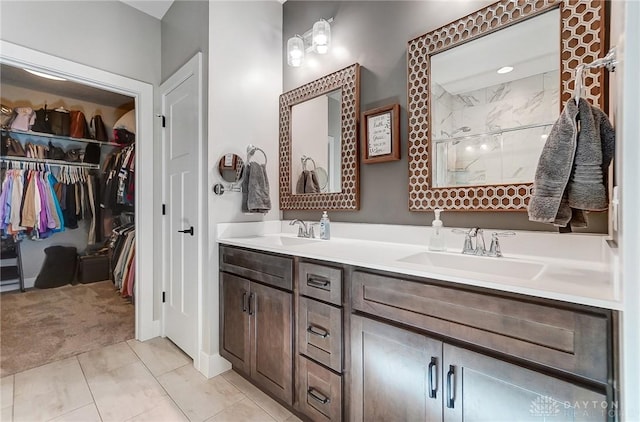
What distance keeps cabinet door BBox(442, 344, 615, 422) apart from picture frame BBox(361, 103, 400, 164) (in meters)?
1.05

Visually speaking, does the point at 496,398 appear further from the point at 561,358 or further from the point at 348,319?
the point at 348,319

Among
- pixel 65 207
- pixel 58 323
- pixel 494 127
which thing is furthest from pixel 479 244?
pixel 65 207

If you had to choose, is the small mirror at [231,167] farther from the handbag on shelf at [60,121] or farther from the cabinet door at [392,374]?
the handbag on shelf at [60,121]

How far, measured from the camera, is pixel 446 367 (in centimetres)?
91

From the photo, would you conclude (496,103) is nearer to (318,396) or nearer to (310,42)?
(310,42)

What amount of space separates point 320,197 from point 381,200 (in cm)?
46

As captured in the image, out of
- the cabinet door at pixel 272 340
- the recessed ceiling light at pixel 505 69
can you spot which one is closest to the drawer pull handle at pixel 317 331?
the cabinet door at pixel 272 340

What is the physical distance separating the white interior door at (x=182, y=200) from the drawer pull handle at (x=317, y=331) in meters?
Result: 1.00

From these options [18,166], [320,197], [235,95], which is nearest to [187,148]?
[235,95]

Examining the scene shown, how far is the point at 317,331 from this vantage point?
4.20 ft

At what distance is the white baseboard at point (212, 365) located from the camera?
1839mm

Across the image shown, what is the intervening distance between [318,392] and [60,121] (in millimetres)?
4451

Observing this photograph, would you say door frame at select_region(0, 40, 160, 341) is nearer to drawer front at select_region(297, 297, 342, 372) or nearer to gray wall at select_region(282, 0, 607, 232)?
gray wall at select_region(282, 0, 607, 232)

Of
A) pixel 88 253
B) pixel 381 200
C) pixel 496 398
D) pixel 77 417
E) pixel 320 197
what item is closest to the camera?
pixel 496 398
